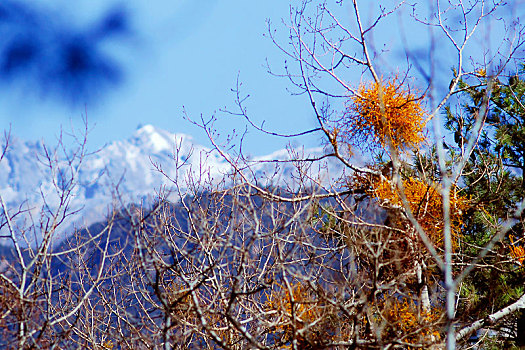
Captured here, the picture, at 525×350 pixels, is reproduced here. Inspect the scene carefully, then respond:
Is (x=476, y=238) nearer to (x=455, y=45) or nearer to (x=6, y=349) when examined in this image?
(x=455, y=45)

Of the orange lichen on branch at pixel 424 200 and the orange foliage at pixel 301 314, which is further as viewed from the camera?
the orange lichen on branch at pixel 424 200

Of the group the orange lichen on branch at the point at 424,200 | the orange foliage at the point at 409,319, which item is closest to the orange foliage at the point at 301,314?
the orange foliage at the point at 409,319

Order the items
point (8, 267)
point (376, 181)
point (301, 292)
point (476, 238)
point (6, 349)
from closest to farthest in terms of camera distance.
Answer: point (6, 349) → point (301, 292) → point (8, 267) → point (376, 181) → point (476, 238)

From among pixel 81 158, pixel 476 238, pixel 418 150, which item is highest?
pixel 476 238

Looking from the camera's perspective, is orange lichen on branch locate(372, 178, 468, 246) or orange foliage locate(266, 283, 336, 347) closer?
orange foliage locate(266, 283, 336, 347)

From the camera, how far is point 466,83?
986cm

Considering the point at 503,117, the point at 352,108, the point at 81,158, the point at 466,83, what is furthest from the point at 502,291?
the point at 81,158

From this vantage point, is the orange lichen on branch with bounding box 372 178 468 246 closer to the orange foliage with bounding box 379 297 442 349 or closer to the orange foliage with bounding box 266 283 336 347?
the orange foliage with bounding box 379 297 442 349

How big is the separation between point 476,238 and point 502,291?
44.1 inches

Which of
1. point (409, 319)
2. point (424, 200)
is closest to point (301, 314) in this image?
point (409, 319)

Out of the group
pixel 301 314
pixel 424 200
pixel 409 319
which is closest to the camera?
pixel 301 314

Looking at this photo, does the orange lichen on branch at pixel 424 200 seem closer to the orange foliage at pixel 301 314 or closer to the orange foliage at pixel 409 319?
the orange foliage at pixel 409 319

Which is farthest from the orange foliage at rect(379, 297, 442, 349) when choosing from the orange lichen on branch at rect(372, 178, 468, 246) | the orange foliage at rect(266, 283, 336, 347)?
the orange lichen on branch at rect(372, 178, 468, 246)

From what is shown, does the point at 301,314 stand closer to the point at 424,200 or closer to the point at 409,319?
the point at 409,319
